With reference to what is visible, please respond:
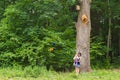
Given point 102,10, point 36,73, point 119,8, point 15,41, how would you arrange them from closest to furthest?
point 36,73, point 15,41, point 119,8, point 102,10

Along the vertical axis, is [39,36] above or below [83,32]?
below

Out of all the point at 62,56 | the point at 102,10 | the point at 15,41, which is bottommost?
the point at 62,56

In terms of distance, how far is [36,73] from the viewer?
1116 cm

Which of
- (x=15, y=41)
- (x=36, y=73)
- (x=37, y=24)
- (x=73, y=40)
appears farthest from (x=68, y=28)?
(x=36, y=73)

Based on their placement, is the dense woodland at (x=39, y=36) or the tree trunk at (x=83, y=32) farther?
the dense woodland at (x=39, y=36)

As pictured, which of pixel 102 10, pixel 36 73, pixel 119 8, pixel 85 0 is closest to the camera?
pixel 36 73

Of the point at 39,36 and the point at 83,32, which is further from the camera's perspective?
the point at 39,36

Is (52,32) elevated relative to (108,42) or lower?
elevated

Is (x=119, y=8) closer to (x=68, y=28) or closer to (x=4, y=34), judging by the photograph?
(x=68, y=28)

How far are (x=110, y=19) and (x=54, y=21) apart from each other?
14.6ft

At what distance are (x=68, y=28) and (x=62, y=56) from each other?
2169 mm

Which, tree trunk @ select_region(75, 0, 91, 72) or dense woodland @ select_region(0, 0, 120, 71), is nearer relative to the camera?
tree trunk @ select_region(75, 0, 91, 72)

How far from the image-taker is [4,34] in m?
15.6

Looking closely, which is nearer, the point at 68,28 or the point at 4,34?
the point at 4,34
